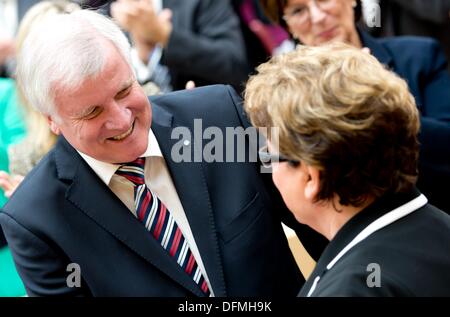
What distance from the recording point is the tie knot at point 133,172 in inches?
78.5

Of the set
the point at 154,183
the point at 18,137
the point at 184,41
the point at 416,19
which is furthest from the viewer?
the point at 416,19

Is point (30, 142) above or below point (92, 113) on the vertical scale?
below

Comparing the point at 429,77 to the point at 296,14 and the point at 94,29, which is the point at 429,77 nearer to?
the point at 296,14

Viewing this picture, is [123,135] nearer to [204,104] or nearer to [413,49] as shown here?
[204,104]

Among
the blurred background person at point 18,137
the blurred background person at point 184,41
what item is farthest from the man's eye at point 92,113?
the blurred background person at point 184,41

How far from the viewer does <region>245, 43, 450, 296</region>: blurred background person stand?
1512 millimetres

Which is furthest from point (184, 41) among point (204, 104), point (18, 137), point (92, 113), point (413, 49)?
point (92, 113)

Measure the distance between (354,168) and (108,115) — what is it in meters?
0.64

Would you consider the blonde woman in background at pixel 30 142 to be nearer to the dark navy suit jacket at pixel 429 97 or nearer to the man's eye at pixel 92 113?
the man's eye at pixel 92 113

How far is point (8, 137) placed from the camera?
299 centimetres

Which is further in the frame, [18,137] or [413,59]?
[18,137]

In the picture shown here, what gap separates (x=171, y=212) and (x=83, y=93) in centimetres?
40

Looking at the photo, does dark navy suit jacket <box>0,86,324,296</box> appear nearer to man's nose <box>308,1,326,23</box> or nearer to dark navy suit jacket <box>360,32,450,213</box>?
dark navy suit jacket <box>360,32,450,213</box>

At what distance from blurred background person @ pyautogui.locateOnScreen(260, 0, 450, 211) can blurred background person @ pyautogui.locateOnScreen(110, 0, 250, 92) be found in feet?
2.06
